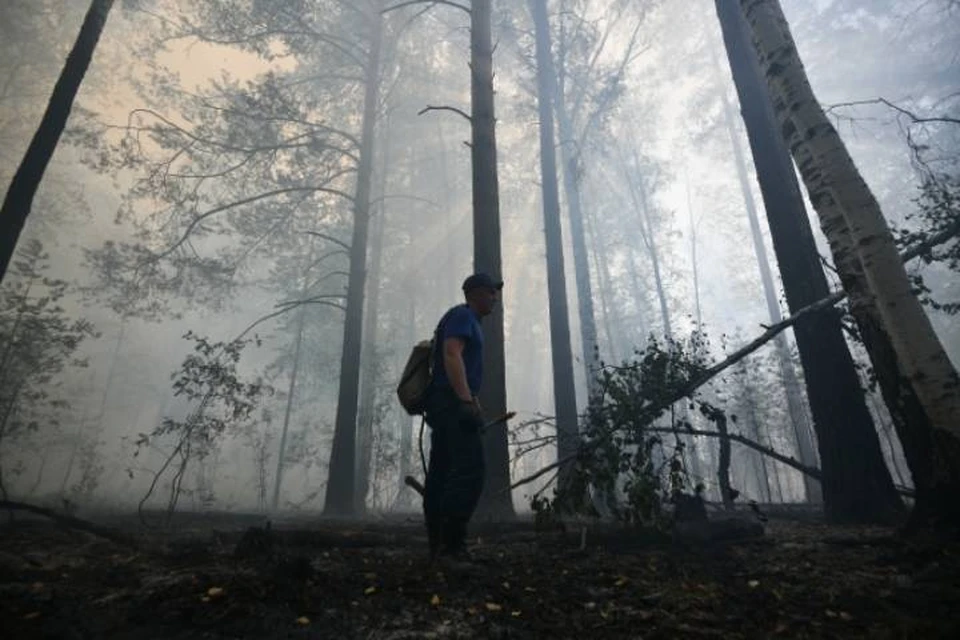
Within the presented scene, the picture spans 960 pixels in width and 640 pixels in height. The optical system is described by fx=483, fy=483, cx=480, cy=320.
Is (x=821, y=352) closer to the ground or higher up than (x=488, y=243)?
closer to the ground

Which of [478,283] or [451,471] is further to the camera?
[478,283]

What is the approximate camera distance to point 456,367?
3.35 meters

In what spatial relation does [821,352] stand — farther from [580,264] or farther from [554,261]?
[580,264]

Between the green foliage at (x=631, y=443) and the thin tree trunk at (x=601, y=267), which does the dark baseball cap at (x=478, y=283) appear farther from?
the thin tree trunk at (x=601, y=267)

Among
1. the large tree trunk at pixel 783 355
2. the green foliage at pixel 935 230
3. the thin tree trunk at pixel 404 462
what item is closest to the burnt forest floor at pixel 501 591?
the green foliage at pixel 935 230

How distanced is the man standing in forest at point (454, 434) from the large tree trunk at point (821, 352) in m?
3.55

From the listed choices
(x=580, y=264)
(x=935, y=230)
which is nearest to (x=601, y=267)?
(x=580, y=264)

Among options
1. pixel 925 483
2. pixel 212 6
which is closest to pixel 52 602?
pixel 925 483

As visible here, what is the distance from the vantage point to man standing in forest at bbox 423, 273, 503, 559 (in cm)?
321

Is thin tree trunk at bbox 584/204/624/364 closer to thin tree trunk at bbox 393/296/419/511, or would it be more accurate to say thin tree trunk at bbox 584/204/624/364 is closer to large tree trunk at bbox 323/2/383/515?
thin tree trunk at bbox 393/296/419/511

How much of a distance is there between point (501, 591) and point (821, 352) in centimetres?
411

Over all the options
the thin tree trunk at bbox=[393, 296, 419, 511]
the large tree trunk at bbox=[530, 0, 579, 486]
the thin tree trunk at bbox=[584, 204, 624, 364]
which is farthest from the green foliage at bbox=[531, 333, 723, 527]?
the thin tree trunk at bbox=[584, 204, 624, 364]

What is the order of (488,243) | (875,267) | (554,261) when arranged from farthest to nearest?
(554,261) < (488,243) < (875,267)

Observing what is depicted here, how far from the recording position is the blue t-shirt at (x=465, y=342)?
11.5 ft
